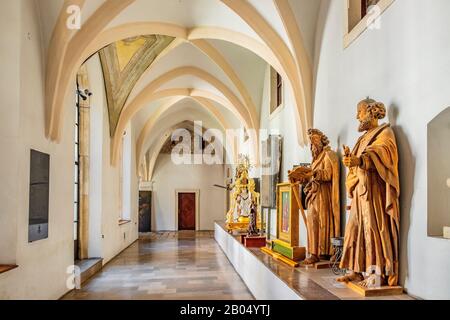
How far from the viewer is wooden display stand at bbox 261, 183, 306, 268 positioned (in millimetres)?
5094

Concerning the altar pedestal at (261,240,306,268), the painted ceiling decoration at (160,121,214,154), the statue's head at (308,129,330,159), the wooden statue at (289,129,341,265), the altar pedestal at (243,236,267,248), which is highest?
the painted ceiling decoration at (160,121,214,154)

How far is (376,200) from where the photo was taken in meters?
3.53

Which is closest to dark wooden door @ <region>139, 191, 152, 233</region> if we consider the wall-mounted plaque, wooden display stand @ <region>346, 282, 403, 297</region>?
the wall-mounted plaque

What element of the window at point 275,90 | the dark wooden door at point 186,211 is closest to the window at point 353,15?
the window at point 275,90

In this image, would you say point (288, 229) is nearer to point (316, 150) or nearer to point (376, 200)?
point (316, 150)

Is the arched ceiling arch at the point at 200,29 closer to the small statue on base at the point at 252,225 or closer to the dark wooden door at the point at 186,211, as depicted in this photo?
the small statue on base at the point at 252,225

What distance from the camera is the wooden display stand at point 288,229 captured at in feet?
16.7

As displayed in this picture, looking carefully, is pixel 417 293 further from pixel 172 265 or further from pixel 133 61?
pixel 133 61

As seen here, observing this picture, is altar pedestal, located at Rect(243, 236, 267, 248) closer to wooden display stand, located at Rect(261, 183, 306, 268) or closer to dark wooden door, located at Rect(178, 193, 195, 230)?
wooden display stand, located at Rect(261, 183, 306, 268)

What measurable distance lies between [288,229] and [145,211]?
14.8m

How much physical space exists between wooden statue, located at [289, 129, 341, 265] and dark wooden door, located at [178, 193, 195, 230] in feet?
50.4

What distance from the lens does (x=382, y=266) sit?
3.53 metres

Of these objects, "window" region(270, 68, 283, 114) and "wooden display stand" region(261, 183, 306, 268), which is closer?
"wooden display stand" region(261, 183, 306, 268)
